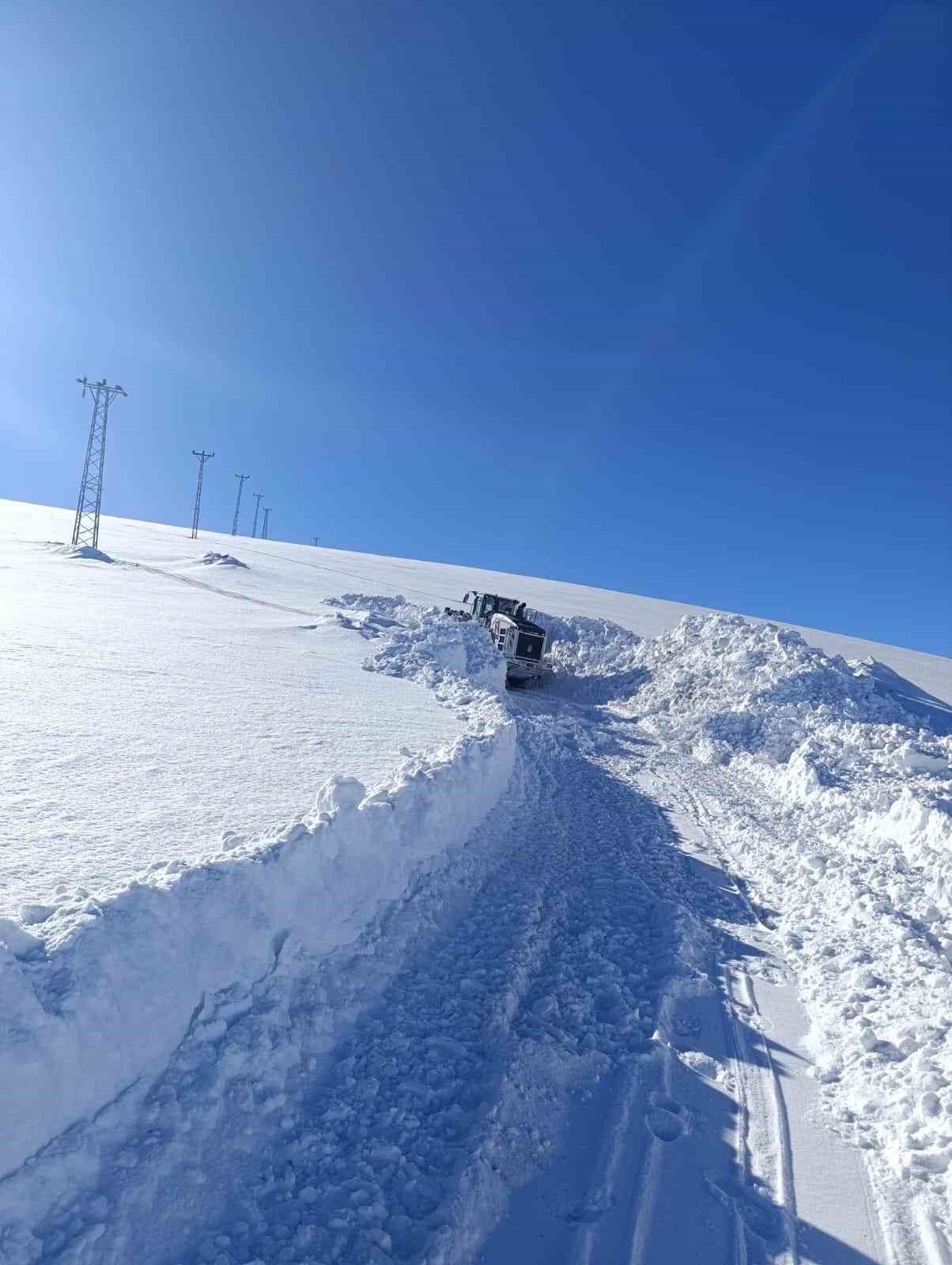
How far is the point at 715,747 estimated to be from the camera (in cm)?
1544

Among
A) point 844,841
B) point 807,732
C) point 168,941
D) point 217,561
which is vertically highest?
point 217,561

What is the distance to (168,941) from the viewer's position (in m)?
4.16

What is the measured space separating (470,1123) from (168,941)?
2.07 meters

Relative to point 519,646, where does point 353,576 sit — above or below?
above

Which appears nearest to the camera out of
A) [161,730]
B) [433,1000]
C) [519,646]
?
[433,1000]

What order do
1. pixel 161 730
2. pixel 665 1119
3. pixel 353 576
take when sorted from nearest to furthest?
pixel 665 1119
pixel 161 730
pixel 353 576

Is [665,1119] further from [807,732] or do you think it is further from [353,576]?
[353,576]

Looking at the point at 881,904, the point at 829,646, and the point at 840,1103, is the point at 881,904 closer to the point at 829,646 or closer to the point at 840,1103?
the point at 840,1103

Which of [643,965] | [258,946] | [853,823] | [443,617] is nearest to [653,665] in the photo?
[443,617]

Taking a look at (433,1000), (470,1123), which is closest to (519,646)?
(433,1000)

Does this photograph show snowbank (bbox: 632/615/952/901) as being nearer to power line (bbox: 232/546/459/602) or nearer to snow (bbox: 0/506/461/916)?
snow (bbox: 0/506/461/916)

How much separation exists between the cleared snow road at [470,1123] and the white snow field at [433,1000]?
18mm

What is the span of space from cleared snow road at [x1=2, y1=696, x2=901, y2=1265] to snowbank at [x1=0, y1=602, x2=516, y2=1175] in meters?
0.14

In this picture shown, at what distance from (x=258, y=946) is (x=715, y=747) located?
12.7 metres
